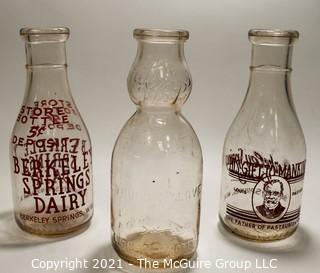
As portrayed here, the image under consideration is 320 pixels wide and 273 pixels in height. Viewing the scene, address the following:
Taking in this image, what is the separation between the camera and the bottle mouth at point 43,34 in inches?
36.3

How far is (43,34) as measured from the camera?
3.04ft

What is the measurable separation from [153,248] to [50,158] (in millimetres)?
302

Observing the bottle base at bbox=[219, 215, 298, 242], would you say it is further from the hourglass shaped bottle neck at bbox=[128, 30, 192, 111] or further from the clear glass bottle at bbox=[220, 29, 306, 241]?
the hourglass shaped bottle neck at bbox=[128, 30, 192, 111]

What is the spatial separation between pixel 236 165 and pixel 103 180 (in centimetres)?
47

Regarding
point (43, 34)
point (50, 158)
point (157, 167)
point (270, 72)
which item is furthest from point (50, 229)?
point (270, 72)

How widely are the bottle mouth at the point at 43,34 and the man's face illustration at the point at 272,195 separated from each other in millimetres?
528

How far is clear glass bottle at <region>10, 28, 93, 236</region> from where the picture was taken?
39.4 inches

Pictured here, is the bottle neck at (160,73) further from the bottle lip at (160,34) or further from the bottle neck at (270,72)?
the bottle neck at (270,72)

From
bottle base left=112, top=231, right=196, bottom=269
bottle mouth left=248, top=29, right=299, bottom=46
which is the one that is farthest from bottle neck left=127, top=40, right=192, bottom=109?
bottle base left=112, top=231, right=196, bottom=269

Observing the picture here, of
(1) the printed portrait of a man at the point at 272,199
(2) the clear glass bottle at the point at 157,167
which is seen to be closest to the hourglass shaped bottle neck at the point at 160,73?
(2) the clear glass bottle at the point at 157,167

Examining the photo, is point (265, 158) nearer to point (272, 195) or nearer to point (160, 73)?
point (272, 195)

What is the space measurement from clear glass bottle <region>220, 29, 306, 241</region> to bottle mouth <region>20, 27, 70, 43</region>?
39cm

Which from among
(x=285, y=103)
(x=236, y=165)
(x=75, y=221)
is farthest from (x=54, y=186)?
(x=285, y=103)

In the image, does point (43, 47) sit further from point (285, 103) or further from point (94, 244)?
point (285, 103)
